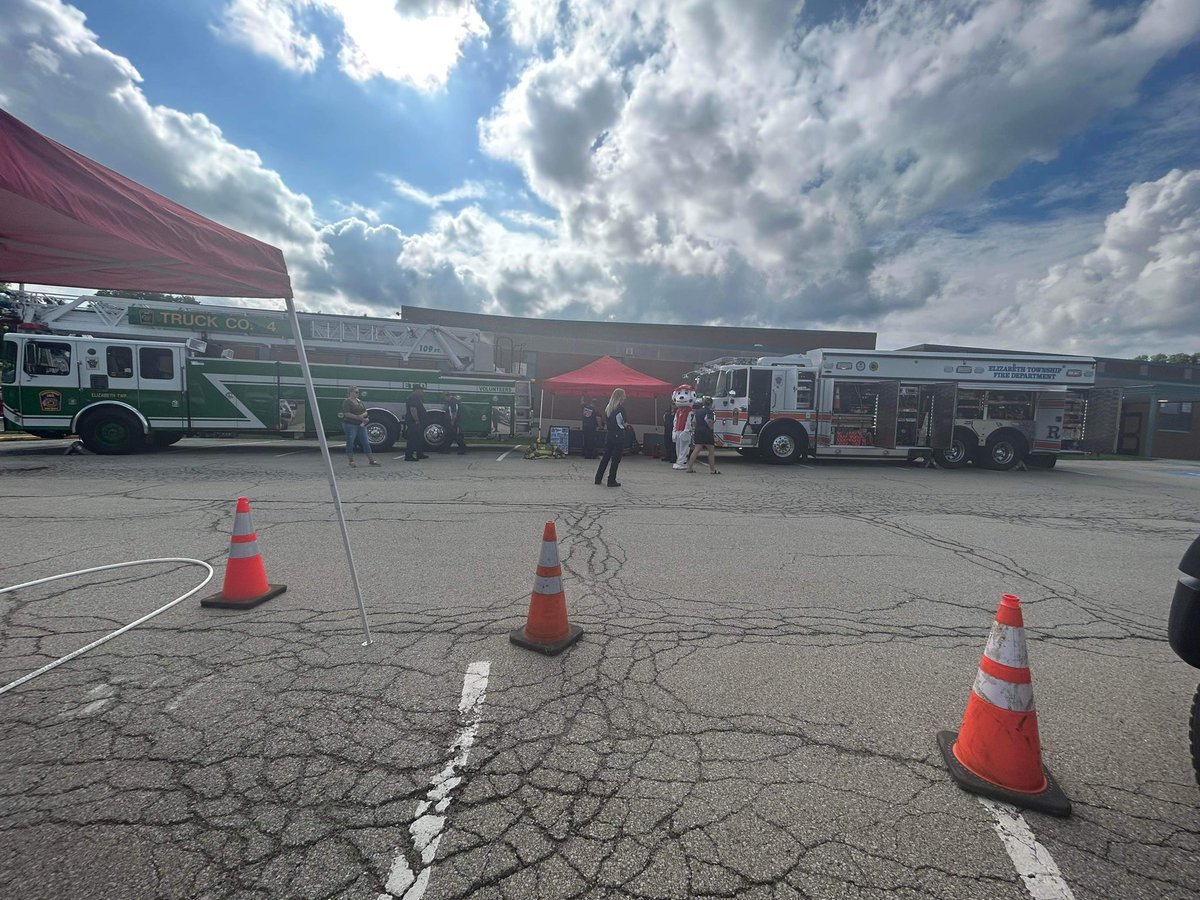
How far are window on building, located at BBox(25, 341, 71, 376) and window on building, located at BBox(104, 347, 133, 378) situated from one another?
0.70m

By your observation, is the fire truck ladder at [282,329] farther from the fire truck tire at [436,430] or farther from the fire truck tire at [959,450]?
the fire truck tire at [959,450]

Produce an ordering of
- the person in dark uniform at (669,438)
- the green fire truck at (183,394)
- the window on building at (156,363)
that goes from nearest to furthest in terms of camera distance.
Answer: the green fire truck at (183,394) → the window on building at (156,363) → the person in dark uniform at (669,438)

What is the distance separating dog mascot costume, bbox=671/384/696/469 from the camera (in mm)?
13086

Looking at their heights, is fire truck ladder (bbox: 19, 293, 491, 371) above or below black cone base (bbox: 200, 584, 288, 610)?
above

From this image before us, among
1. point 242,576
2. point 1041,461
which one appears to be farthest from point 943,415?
point 242,576

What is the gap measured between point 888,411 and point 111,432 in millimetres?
19304

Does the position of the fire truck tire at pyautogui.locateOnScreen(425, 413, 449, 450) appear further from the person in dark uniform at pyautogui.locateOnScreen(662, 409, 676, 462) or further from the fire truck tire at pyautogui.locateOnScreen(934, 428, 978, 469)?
the fire truck tire at pyautogui.locateOnScreen(934, 428, 978, 469)

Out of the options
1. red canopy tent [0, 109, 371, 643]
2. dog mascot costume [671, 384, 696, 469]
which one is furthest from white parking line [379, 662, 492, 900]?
dog mascot costume [671, 384, 696, 469]

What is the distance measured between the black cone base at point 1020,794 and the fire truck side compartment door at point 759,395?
39.7 ft

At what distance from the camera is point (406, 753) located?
2232 millimetres

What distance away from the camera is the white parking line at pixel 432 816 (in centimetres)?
163

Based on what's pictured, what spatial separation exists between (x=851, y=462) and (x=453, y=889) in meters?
16.3

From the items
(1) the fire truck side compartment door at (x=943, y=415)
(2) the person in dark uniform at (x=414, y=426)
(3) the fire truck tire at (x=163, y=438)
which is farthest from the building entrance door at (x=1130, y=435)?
(3) the fire truck tire at (x=163, y=438)

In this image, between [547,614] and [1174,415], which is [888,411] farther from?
[1174,415]
